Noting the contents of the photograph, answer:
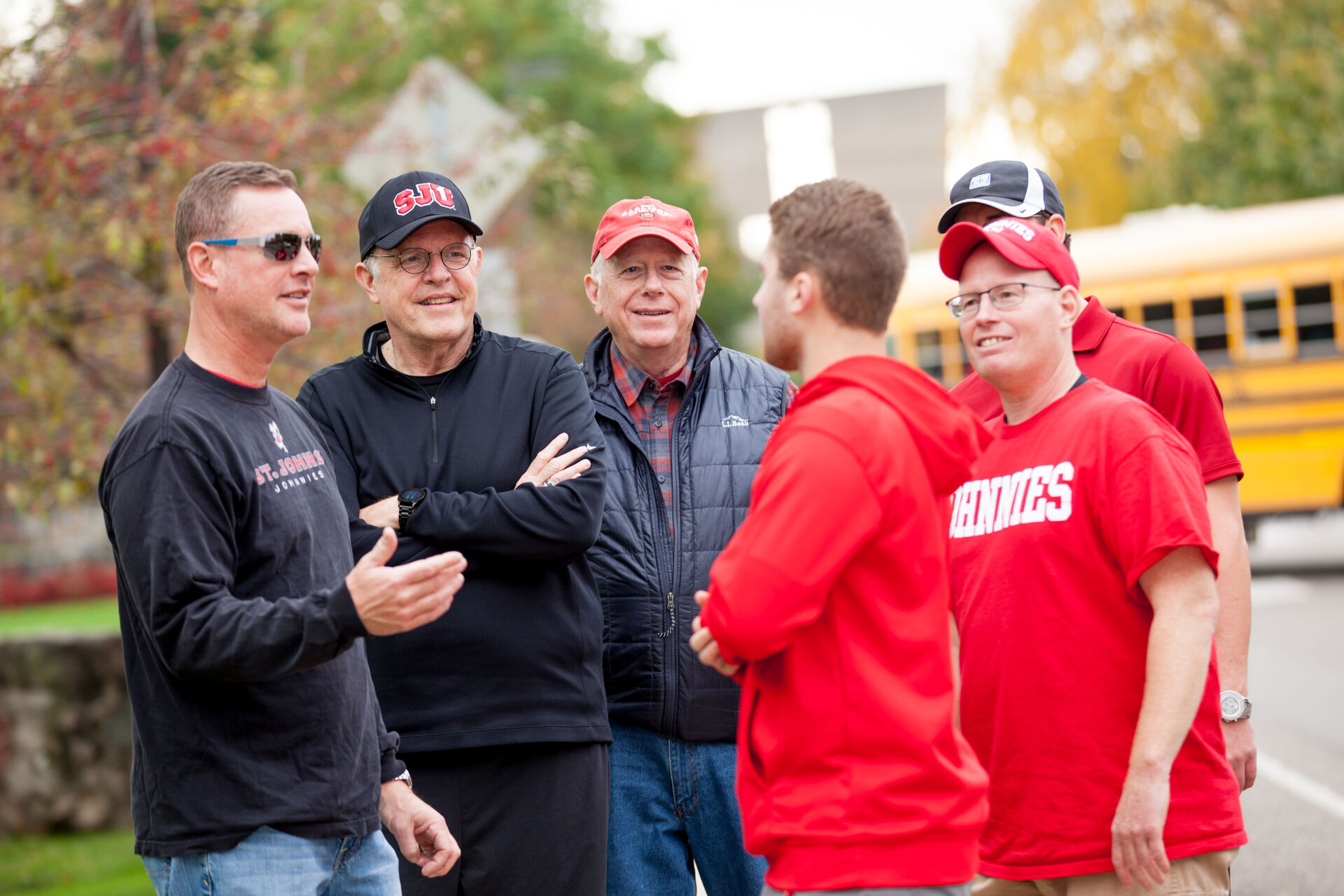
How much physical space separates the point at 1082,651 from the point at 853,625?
0.82 m

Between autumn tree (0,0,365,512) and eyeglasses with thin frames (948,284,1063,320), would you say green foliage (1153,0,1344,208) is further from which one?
eyeglasses with thin frames (948,284,1063,320)

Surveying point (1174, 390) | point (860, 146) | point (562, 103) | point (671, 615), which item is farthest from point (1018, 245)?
point (860, 146)

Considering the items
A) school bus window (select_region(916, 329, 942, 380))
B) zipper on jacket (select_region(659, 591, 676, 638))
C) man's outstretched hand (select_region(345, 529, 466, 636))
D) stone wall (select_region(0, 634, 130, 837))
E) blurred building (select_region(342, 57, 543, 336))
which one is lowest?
stone wall (select_region(0, 634, 130, 837))

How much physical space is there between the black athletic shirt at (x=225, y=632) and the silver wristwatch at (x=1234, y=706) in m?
2.21

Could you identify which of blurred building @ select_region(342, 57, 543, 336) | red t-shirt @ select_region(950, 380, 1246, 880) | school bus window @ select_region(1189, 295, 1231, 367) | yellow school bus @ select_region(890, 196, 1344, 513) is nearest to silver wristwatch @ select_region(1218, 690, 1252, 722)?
red t-shirt @ select_region(950, 380, 1246, 880)

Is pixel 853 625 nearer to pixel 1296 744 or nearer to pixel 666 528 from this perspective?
pixel 666 528

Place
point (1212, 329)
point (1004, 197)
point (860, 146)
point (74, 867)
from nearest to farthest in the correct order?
point (1004, 197) → point (74, 867) → point (1212, 329) → point (860, 146)

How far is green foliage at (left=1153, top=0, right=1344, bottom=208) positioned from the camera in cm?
1884

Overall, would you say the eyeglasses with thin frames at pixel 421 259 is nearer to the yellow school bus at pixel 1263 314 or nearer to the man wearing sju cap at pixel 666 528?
the man wearing sju cap at pixel 666 528

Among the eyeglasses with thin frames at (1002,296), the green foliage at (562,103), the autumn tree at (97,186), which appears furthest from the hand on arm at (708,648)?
the green foliage at (562,103)

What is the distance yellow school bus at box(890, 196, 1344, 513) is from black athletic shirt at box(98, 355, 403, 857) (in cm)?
1273

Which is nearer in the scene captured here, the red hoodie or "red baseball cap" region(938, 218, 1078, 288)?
the red hoodie

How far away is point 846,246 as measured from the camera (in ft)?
8.29

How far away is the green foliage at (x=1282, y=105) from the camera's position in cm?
1884
